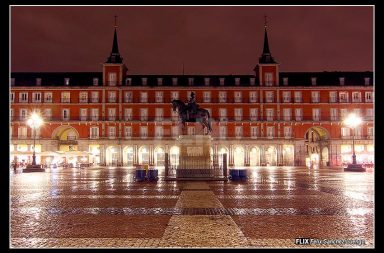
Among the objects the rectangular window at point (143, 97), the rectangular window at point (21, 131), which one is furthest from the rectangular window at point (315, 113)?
the rectangular window at point (21, 131)

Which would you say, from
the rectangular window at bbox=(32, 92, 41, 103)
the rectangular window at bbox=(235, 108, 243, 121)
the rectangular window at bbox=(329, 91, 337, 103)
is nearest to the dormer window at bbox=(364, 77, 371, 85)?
the rectangular window at bbox=(329, 91, 337, 103)

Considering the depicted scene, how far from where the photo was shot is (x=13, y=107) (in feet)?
211

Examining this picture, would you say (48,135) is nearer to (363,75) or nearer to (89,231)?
(363,75)

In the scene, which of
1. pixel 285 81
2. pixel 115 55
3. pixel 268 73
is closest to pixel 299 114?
pixel 285 81

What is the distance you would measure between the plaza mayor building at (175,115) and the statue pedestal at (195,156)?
3723 centimetres

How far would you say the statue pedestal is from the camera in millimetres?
25281

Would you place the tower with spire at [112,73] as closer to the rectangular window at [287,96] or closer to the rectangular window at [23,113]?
the rectangular window at [23,113]

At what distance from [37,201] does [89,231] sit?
5925 millimetres

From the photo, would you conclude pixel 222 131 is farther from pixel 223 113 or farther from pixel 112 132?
pixel 112 132

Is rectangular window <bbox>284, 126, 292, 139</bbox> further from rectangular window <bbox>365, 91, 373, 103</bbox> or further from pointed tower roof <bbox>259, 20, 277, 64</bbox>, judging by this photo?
rectangular window <bbox>365, 91, 373, 103</bbox>

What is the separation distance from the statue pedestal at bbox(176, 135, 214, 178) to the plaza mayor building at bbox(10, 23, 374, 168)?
37.2m

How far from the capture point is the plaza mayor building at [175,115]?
6450 cm

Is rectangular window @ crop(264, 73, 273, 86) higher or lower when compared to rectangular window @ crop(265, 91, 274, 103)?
higher
